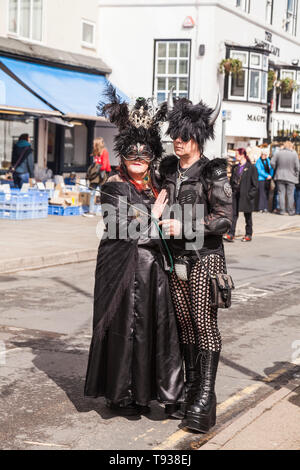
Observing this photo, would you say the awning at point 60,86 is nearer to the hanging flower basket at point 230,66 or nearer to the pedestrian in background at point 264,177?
the hanging flower basket at point 230,66

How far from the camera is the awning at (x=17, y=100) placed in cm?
1786

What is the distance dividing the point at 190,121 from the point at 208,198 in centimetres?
49

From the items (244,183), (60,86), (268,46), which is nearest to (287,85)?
(268,46)

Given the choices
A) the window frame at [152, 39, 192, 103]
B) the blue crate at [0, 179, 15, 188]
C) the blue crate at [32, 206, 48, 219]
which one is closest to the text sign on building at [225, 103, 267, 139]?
the window frame at [152, 39, 192, 103]

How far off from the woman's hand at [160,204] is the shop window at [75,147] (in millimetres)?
18958

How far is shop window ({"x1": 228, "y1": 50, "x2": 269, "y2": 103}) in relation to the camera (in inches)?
1025

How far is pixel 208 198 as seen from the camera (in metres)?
4.82

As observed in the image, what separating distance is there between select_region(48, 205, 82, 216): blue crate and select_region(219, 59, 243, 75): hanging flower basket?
29.4ft

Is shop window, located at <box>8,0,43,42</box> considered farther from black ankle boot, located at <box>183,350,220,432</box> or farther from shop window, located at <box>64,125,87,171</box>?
black ankle boot, located at <box>183,350,220,432</box>

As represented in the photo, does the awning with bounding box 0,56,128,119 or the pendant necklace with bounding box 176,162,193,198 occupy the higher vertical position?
the awning with bounding box 0,56,128,119

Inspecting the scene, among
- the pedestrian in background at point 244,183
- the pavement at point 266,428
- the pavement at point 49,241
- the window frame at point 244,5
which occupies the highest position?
the window frame at point 244,5

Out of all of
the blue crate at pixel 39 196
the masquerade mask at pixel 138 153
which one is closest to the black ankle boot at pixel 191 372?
the masquerade mask at pixel 138 153

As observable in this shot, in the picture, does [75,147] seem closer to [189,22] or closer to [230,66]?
[189,22]

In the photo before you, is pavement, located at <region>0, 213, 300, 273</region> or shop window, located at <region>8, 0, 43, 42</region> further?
shop window, located at <region>8, 0, 43, 42</region>
